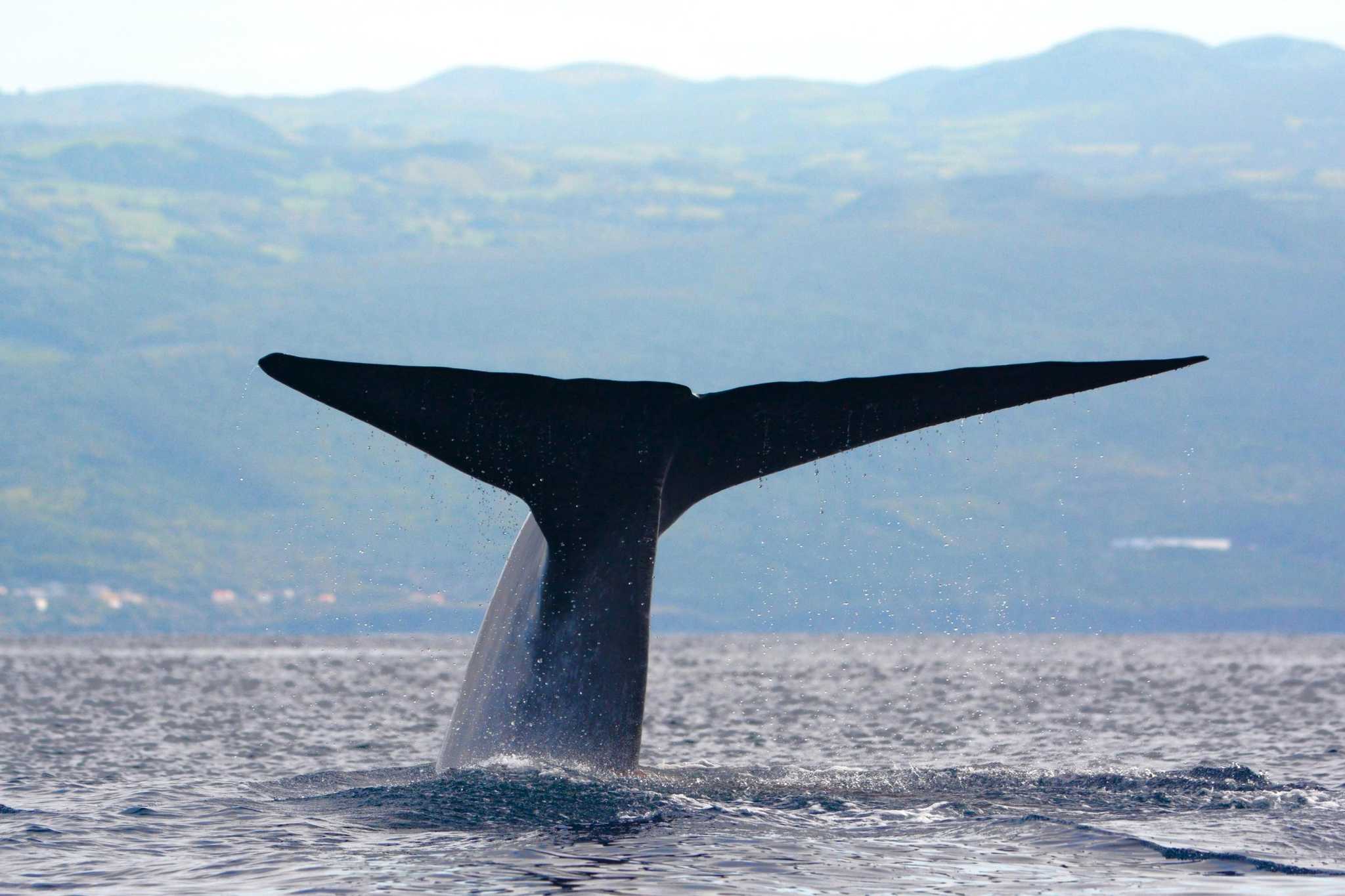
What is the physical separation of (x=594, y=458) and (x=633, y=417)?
365mm

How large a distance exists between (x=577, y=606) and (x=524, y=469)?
1.05 meters

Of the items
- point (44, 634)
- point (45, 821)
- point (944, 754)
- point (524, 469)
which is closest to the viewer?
point (524, 469)

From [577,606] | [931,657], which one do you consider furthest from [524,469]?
[931,657]

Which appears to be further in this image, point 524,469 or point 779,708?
point 779,708

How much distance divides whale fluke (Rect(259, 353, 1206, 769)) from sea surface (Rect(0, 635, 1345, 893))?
1.48 ft

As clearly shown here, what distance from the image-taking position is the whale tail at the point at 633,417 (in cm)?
1010

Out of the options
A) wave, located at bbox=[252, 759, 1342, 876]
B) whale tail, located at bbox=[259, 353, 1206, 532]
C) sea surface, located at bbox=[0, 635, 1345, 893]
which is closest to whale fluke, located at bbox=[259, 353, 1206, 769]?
whale tail, located at bbox=[259, 353, 1206, 532]

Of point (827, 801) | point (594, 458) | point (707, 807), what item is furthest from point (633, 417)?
point (827, 801)

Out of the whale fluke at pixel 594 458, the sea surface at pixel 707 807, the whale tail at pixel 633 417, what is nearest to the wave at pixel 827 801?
the sea surface at pixel 707 807

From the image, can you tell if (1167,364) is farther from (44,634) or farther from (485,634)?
(44,634)

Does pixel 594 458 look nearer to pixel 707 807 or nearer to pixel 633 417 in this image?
pixel 633 417

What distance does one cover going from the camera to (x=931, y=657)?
82000 millimetres

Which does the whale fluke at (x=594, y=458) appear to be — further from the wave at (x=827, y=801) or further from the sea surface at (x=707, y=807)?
the sea surface at (x=707, y=807)

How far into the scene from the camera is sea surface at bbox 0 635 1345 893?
10.1 metres
